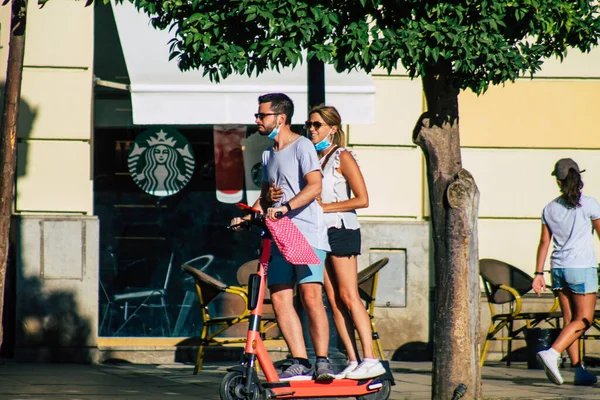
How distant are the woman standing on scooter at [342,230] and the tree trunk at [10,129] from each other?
1.97 m

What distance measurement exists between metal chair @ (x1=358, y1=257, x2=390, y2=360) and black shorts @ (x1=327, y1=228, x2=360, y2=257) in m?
2.61

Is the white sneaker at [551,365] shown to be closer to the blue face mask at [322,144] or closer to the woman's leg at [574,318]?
the woman's leg at [574,318]

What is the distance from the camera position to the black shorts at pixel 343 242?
285 inches

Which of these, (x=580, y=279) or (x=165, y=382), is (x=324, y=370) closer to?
(x=165, y=382)

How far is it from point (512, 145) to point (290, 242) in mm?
5480

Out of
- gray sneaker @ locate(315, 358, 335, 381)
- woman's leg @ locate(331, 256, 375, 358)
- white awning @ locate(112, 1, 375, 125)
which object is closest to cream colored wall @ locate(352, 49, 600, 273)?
white awning @ locate(112, 1, 375, 125)

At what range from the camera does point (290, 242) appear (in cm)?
655

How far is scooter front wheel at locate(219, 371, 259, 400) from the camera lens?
6270 millimetres

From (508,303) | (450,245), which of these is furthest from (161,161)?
(450,245)

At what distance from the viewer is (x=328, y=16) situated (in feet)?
21.6

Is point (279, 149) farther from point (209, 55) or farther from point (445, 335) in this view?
point (445, 335)

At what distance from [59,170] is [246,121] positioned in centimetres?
184

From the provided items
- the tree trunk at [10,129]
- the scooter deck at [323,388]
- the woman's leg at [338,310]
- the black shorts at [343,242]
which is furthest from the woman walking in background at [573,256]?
the tree trunk at [10,129]

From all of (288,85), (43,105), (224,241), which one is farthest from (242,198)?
(43,105)
